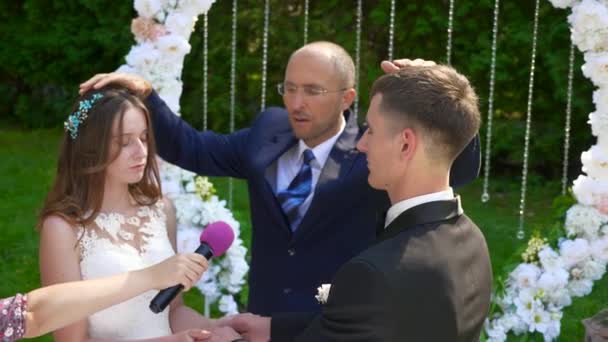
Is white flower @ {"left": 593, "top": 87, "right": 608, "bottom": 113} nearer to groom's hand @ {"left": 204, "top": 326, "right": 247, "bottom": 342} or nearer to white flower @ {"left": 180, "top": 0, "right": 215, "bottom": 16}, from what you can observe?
white flower @ {"left": 180, "top": 0, "right": 215, "bottom": 16}

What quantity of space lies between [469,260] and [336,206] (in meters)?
1.43

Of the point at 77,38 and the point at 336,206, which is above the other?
the point at 77,38

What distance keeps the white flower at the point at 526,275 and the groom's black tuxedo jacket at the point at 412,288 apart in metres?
2.29

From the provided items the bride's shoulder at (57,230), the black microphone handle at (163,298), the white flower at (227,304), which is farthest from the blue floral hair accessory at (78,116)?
the white flower at (227,304)

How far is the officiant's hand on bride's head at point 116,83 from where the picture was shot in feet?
12.0

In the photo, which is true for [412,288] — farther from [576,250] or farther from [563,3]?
[563,3]

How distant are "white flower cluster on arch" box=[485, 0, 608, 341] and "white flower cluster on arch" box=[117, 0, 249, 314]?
1.41 meters

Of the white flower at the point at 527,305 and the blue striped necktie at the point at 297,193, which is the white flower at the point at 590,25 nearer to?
the white flower at the point at 527,305

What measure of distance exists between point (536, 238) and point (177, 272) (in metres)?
2.56

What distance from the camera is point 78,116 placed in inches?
138

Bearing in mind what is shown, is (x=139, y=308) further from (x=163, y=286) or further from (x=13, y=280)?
(x=13, y=280)

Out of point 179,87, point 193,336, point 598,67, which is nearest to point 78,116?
point 193,336

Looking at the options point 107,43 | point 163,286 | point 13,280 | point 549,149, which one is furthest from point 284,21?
point 163,286

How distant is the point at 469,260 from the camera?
8.18 ft
